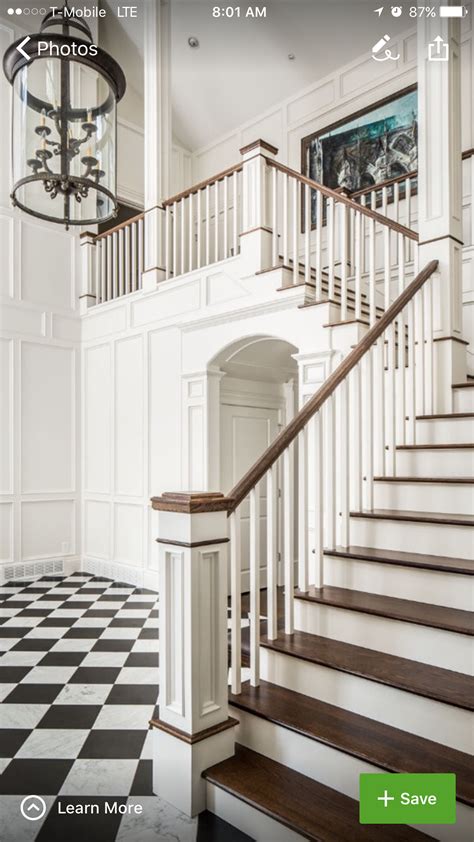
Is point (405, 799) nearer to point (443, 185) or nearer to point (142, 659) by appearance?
point (142, 659)

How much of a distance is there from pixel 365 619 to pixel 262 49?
6.50 m

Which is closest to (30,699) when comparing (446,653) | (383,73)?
(446,653)

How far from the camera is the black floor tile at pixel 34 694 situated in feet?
10.0

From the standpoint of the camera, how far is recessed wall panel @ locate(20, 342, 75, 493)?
19.8ft

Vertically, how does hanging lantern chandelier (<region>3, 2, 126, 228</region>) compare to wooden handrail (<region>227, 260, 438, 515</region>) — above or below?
above

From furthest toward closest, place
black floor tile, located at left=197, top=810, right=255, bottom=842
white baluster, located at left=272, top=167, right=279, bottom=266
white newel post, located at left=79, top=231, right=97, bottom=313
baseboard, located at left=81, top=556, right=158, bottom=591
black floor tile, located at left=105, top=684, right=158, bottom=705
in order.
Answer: white newel post, located at left=79, top=231, right=97, bottom=313 → baseboard, located at left=81, top=556, right=158, bottom=591 → white baluster, located at left=272, top=167, right=279, bottom=266 → black floor tile, located at left=105, top=684, right=158, bottom=705 → black floor tile, located at left=197, top=810, right=255, bottom=842

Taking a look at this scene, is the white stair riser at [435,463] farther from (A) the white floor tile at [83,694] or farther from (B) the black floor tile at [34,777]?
(B) the black floor tile at [34,777]

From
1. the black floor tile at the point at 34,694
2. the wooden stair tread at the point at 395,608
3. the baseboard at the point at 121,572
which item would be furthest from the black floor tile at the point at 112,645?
the wooden stair tread at the point at 395,608

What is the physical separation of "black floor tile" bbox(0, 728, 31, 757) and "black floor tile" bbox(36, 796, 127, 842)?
0.51 metres

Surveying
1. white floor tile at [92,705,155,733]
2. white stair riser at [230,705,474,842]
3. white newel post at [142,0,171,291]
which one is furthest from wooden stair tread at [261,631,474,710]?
white newel post at [142,0,171,291]

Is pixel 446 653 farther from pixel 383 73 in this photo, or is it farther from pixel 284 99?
pixel 284 99

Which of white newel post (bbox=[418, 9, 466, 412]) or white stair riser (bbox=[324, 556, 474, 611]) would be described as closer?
white stair riser (bbox=[324, 556, 474, 611])

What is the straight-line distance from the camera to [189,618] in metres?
1.99

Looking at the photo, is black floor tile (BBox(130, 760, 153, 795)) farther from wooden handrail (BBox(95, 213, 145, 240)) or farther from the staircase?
wooden handrail (BBox(95, 213, 145, 240))
